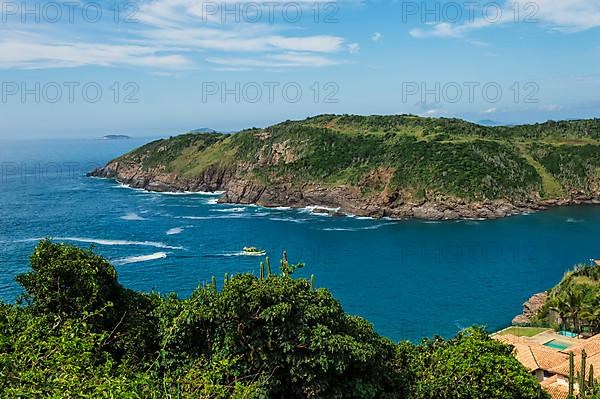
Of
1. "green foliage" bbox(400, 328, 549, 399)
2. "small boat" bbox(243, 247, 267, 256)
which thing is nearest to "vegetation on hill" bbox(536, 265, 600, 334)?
"green foliage" bbox(400, 328, 549, 399)

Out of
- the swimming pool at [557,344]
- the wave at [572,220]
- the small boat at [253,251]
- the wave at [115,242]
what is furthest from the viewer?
the wave at [572,220]

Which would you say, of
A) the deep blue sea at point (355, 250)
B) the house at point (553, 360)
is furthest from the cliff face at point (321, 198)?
the house at point (553, 360)

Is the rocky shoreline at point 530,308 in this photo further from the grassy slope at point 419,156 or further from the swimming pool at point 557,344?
the grassy slope at point 419,156

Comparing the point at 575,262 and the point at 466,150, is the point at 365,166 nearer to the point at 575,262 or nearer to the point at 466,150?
the point at 466,150

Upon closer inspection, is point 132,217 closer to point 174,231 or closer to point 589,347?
point 174,231

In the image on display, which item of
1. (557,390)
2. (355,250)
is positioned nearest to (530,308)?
(557,390)

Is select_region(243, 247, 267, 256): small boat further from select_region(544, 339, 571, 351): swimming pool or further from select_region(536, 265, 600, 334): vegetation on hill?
select_region(544, 339, 571, 351): swimming pool
